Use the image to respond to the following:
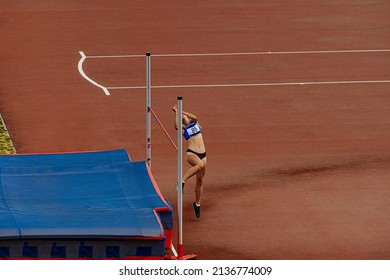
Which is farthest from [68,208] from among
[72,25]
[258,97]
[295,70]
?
[72,25]

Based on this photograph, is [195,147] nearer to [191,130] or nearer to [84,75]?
[191,130]

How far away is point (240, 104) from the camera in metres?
40.9

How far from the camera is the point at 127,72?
146ft

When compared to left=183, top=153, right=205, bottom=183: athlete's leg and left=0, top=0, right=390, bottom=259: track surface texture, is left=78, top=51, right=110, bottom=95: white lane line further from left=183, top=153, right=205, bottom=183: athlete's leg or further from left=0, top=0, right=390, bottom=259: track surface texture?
left=183, top=153, right=205, bottom=183: athlete's leg

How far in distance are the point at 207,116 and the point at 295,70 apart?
658 cm

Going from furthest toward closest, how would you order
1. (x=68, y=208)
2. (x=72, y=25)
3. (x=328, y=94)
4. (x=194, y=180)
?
(x=72, y=25) → (x=328, y=94) → (x=194, y=180) → (x=68, y=208)

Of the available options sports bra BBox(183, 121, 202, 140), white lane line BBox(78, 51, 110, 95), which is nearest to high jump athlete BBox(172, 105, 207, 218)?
sports bra BBox(183, 121, 202, 140)

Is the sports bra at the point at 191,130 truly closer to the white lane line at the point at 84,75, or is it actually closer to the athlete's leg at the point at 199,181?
the athlete's leg at the point at 199,181

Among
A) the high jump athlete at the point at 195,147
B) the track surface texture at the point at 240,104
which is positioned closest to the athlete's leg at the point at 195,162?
the high jump athlete at the point at 195,147

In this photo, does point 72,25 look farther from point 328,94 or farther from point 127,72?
point 328,94

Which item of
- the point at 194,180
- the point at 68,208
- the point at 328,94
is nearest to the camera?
the point at 68,208

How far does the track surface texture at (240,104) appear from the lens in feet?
100

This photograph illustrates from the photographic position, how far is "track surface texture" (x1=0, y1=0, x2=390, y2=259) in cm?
3062

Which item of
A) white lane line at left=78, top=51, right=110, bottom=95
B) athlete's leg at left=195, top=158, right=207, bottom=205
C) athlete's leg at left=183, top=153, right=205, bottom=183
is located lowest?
athlete's leg at left=195, top=158, right=207, bottom=205
